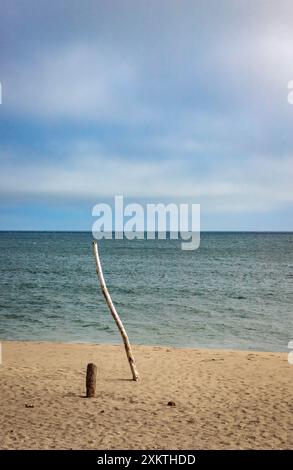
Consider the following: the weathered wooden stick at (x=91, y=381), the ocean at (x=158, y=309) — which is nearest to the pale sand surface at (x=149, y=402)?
the weathered wooden stick at (x=91, y=381)

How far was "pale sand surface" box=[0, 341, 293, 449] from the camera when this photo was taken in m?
7.88

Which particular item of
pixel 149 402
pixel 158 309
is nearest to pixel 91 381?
pixel 149 402

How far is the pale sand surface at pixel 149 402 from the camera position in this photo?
25.9ft

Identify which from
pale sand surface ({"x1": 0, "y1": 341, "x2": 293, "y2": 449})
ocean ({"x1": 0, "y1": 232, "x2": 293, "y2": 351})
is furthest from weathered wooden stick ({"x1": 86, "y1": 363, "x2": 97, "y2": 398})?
ocean ({"x1": 0, "y1": 232, "x2": 293, "y2": 351})

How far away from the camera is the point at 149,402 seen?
1009cm

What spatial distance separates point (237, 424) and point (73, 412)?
3.33 meters

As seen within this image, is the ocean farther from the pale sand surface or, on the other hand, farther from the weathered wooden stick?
the weathered wooden stick

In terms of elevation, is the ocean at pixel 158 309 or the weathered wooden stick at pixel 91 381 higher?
the weathered wooden stick at pixel 91 381

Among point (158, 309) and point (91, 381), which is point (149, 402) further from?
point (158, 309)

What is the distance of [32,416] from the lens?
8.95 meters

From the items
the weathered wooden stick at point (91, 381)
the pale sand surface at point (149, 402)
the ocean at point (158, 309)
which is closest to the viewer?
the pale sand surface at point (149, 402)

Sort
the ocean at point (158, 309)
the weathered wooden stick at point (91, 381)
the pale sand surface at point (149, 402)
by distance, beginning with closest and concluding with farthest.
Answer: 1. the pale sand surface at point (149, 402)
2. the weathered wooden stick at point (91, 381)
3. the ocean at point (158, 309)

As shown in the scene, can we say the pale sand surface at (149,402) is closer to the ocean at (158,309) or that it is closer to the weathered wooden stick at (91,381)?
the weathered wooden stick at (91,381)

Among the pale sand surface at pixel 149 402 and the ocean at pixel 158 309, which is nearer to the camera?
the pale sand surface at pixel 149 402
